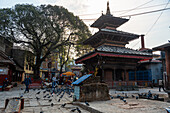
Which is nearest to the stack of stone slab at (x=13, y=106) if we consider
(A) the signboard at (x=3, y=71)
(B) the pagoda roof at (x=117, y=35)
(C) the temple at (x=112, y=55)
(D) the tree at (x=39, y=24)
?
(C) the temple at (x=112, y=55)

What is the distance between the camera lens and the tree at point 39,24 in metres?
21.2

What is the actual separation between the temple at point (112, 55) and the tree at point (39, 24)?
18.0ft

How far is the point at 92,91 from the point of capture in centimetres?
720

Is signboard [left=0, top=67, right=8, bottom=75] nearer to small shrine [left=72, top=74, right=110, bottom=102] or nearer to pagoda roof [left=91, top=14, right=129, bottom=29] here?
small shrine [left=72, top=74, right=110, bottom=102]

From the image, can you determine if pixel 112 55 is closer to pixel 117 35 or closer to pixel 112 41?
pixel 112 41

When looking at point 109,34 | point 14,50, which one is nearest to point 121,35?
point 109,34

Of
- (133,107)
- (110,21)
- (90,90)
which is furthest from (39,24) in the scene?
(133,107)

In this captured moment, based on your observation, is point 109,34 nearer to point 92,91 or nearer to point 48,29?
point 48,29

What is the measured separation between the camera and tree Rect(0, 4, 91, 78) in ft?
69.5

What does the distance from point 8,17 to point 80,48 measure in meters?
13.7

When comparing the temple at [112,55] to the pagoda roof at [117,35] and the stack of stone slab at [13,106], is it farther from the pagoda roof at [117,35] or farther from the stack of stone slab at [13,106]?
the stack of stone slab at [13,106]

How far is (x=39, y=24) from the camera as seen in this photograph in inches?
848

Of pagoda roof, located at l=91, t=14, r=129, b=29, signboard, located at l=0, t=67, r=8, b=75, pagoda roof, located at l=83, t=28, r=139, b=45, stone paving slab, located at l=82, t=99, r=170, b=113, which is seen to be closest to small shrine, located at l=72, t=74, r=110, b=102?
stone paving slab, located at l=82, t=99, r=170, b=113

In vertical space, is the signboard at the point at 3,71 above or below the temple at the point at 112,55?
below
